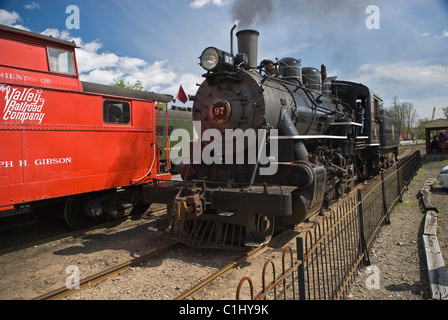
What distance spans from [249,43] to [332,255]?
4581mm

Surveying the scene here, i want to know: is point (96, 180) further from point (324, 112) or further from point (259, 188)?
point (324, 112)

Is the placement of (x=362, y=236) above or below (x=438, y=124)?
below

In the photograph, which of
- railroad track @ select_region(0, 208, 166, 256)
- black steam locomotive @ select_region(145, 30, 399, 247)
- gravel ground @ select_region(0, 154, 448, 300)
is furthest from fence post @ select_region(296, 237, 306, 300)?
railroad track @ select_region(0, 208, 166, 256)

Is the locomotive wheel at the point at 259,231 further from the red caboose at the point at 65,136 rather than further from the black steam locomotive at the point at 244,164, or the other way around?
→ the red caboose at the point at 65,136

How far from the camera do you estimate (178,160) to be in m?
15.9

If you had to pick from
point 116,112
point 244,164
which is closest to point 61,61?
point 116,112

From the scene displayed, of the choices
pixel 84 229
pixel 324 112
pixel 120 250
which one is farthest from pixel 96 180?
pixel 324 112

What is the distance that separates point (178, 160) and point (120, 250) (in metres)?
10.6

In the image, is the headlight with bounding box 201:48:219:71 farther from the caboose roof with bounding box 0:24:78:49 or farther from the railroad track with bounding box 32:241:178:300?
the railroad track with bounding box 32:241:178:300

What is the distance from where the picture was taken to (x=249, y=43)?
665cm

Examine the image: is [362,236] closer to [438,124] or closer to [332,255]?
[332,255]

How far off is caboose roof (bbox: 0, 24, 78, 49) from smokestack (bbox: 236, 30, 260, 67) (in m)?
3.63

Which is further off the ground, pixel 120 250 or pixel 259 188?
pixel 259 188

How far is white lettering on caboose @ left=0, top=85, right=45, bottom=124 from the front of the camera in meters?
5.13
